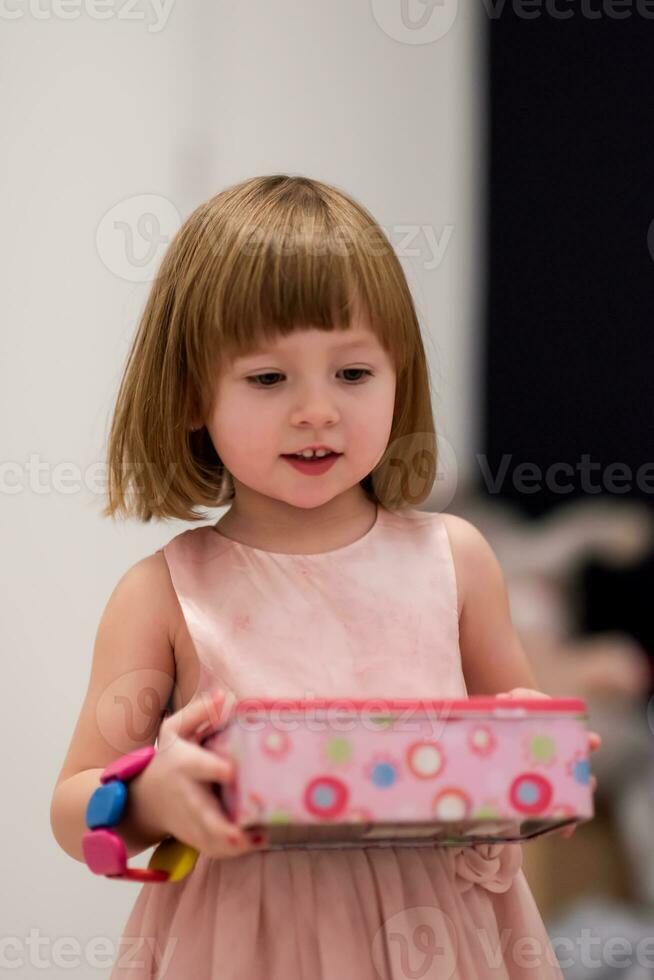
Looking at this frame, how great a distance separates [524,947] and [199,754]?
292 millimetres

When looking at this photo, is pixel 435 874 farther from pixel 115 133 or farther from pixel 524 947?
pixel 115 133

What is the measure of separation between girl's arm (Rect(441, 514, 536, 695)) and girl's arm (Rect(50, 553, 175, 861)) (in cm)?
19

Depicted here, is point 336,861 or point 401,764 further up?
point 401,764

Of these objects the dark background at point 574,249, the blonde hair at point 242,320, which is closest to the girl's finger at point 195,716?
the blonde hair at point 242,320

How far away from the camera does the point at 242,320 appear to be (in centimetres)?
75

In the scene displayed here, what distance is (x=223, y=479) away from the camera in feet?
2.85

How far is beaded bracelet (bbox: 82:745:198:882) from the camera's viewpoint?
0.66 m

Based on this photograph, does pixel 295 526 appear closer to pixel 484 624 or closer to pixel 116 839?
pixel 484 624

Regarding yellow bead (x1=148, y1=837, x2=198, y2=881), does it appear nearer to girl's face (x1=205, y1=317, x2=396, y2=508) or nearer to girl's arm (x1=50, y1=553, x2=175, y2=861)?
girl's arm (x1=50, y1=553, x2=175, y2=861)

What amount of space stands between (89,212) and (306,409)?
79 cm

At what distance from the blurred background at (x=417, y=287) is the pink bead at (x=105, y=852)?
62 cm

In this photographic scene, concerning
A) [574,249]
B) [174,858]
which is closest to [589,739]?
[174,858]

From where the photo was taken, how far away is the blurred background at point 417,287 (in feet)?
4.57

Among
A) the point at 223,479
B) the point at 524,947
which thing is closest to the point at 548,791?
the point at 524,947
